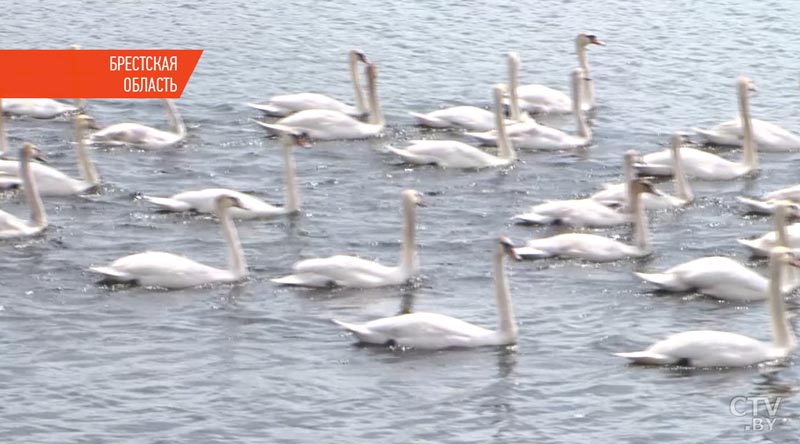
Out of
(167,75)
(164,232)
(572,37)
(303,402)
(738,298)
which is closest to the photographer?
(303,402)

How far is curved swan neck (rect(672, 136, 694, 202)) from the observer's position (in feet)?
78.2

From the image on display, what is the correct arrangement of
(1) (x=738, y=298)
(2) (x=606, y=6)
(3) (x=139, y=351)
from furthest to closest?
(2) (x=606, y=6)
(1) (x=738, y=298)
(3) (x=139, y=351)

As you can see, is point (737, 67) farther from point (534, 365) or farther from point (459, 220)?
point (534, 365)

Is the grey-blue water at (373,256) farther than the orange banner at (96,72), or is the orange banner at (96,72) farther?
the orange banner at (96,72)

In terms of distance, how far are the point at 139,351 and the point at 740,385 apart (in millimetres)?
5493

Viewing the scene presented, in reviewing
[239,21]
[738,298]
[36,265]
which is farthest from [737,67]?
[36,265]

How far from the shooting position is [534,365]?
18.0 meters

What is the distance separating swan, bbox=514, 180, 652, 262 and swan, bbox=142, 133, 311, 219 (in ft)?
10.8

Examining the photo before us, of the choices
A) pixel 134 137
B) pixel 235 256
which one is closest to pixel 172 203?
pixel 235 256

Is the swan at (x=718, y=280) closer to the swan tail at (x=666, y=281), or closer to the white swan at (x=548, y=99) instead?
the swan tail at (x=666, y=281)

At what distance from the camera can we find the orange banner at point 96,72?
29578 millimetres

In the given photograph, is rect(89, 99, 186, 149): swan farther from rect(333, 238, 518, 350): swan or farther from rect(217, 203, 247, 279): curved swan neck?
rect(333, 238, 518, 350): swan

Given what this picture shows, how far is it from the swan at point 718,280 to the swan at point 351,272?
2408 millimetres

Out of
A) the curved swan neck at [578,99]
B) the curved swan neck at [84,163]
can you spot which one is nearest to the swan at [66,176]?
the curved swan neck at [84,163]
